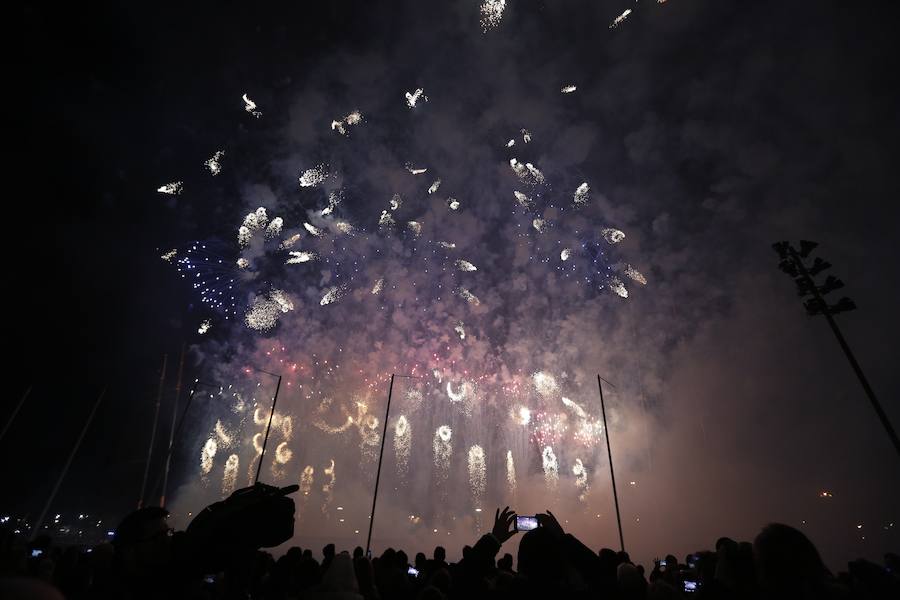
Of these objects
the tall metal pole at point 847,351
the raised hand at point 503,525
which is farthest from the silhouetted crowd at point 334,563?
the tall metal pole at point 847,351

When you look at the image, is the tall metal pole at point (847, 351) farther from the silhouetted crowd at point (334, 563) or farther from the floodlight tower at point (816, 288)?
the silhouetted crowd at point (334, 563)

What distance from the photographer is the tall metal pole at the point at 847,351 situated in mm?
16109

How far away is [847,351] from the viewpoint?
18297 millimetres

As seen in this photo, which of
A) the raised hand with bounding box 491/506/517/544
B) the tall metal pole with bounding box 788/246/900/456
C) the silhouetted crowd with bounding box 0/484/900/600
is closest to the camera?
the silhouetted crowd with bounding box 0/484/900/600

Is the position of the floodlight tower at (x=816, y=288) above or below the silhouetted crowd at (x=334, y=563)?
above

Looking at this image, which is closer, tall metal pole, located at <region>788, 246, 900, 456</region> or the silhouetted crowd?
the silhouetted crowd

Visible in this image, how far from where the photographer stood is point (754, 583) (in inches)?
167

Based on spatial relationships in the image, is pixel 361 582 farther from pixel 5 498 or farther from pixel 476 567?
pixel 5 498

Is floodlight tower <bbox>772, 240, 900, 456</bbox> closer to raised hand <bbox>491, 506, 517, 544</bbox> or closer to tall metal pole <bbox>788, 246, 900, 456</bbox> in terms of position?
tall metal pole <bbox>788, 246, 900, 456</bbox>

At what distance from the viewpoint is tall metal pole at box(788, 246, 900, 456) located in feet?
52.9

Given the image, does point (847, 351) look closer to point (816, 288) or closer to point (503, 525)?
point (816, 288)

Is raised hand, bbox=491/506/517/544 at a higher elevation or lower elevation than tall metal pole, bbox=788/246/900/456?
lower

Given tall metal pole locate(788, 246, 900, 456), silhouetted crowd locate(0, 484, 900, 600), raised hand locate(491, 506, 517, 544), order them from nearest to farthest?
silhouetted crowd locate(0, 484, 900, 600) < raised hand locate(491, 506, 517, 544) < tall metal pole locate(788, 246, 900, 456)

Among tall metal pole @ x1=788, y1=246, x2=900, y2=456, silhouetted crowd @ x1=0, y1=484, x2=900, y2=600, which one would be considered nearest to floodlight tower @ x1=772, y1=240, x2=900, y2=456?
tall metal pole @ x1=788, y1=246, x2=900, y2=456
